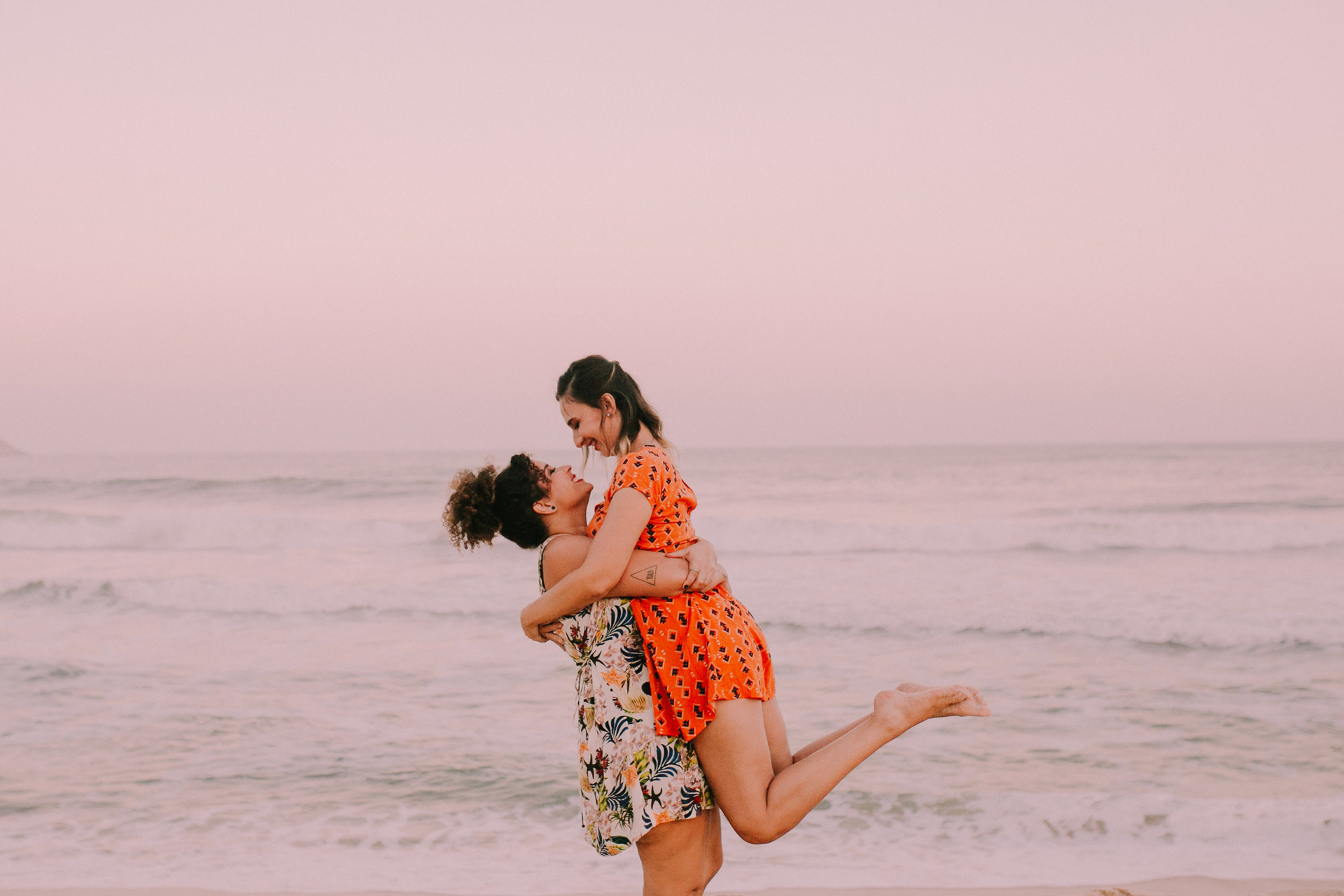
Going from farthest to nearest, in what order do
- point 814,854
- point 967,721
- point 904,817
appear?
point 967,721 < point 904,817 < point 814,854

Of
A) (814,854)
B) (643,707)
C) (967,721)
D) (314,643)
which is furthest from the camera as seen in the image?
(314,643)

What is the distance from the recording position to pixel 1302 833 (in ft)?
15.3

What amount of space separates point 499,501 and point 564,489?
0.64 feet

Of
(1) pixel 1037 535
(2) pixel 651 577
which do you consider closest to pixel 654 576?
(2) pixel 651 577

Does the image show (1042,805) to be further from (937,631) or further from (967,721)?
(937,631)

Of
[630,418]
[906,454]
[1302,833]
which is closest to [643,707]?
[630,418]

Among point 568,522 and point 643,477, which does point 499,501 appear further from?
point 643,477

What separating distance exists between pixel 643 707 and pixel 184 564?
14666 millimetres

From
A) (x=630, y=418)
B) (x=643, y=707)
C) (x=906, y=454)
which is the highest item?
(x=630, y=418)

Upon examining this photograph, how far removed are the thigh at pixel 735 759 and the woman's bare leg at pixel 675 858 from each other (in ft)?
0.43

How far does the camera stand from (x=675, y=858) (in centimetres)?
275

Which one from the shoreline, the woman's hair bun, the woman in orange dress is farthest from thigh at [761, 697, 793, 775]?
the shoreline

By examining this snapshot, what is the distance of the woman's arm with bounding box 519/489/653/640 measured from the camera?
257cm

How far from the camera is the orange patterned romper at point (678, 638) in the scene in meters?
2.61
